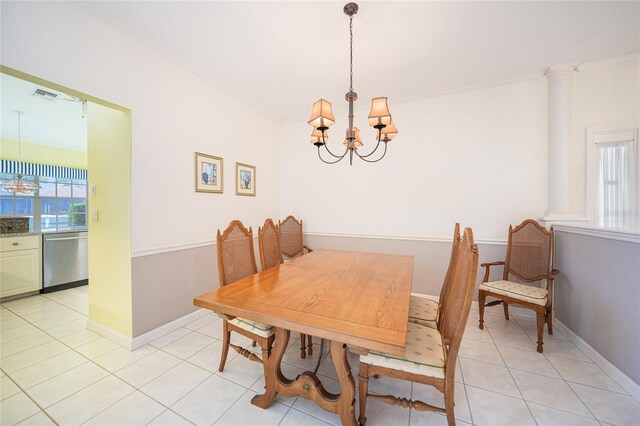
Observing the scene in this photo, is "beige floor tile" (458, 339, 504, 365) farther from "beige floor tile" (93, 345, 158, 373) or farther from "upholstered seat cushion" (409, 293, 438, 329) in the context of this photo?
"beige floor tile" (93, 345, 158, 373)

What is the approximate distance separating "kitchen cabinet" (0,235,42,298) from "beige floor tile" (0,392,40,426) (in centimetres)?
252

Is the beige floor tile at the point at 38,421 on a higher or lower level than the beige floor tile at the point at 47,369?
lower

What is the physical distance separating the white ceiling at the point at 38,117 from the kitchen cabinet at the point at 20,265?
169 cm

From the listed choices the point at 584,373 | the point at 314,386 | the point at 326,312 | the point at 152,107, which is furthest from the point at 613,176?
the point at 152,107

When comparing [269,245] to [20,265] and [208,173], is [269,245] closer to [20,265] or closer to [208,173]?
[208,173]

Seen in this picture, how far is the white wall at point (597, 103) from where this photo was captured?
231 centimetres

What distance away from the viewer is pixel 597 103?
2.44 m

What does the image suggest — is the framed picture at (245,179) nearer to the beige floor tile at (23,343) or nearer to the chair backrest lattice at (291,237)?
the chair backrest lattice at (291,237)

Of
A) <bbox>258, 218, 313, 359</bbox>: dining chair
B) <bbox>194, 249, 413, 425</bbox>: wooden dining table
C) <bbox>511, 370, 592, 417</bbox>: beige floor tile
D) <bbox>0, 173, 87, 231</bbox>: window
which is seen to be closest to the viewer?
<bbox>194, 249, 413, 425</bbox>: wooden dining table

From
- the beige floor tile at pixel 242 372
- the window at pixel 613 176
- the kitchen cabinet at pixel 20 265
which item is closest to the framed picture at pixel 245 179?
the beige floor tile at pixel 242 372

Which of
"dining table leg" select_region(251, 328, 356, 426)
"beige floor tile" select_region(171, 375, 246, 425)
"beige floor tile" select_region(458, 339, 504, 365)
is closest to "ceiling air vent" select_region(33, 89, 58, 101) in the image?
"beige floor tile" select_region(171, 375, 246, 425)

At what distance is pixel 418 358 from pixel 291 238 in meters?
2.64

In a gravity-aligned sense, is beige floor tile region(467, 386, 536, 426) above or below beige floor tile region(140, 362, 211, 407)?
above

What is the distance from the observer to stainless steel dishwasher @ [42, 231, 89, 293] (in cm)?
335
